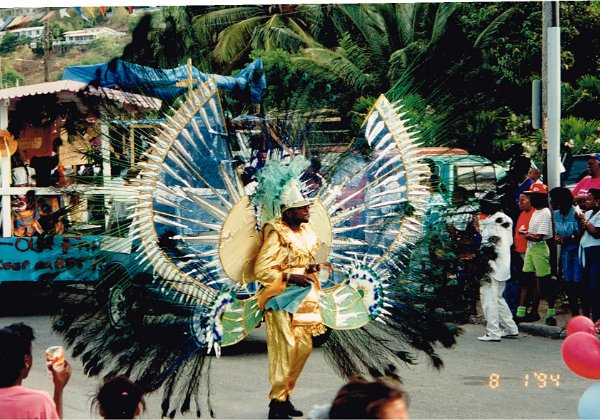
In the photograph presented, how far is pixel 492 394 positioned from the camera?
762 centimetres

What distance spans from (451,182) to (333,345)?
147cm

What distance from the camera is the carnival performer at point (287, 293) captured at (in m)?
6.36

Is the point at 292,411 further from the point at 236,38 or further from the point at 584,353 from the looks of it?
the point at 236,38

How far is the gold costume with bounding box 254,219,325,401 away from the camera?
637 cm

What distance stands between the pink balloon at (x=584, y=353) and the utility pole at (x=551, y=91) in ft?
20.4

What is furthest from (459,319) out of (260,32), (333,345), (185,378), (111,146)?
(260,32)

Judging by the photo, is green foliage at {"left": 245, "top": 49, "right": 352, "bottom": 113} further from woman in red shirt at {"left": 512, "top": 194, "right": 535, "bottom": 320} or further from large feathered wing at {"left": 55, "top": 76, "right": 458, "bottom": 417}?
woman in red shirt at {"left": 512, "top": 194, "right": 535, "bottom": 320}

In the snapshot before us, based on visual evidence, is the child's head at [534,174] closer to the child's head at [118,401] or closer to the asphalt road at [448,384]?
the asphalt road at [448,384]

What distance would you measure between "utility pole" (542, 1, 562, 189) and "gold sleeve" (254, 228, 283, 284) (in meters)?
5.14

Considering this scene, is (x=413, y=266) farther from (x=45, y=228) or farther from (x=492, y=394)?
(x=45, y=228)

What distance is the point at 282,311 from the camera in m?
6.39

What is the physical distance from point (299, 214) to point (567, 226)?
4.07 m

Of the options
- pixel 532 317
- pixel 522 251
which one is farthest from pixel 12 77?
pixel 532 317

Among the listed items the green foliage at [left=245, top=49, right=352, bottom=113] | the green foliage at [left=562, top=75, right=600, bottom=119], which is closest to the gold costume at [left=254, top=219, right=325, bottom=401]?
the green foliage at [left=245, top=49, right=352, bottom=113]
